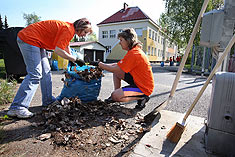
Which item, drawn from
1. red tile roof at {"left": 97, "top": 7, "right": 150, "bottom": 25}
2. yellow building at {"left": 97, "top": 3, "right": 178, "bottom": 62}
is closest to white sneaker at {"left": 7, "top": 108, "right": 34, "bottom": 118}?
yellow building at {"left": 97, "top": 3, "right": 178, "bottom": 62}

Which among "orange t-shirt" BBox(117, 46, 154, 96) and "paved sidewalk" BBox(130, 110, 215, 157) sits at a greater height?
"orange t-shirt" BBox(117, 46, 154, 96)

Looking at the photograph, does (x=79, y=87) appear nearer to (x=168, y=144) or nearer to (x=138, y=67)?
(x=138, y=67)

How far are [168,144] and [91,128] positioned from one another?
0.94m

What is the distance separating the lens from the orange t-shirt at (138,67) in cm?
238

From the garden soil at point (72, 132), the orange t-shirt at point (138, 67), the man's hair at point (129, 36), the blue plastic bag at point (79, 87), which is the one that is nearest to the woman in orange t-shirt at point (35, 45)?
the garden soil at point (72, 132)

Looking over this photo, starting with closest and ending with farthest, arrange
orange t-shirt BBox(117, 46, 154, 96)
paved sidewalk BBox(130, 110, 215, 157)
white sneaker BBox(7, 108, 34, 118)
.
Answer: paved sidewalk BBox(130, 110, 215, 157)
white sneaker BBox(7, 108, 34, 118)
orange t-shirt BBox(117, 46, 154, 96)

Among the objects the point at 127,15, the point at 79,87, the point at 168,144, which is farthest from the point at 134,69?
the point at 127,15

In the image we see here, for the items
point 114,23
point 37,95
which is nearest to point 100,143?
point 37,95

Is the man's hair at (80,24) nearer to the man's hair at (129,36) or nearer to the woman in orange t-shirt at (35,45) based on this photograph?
the woman in orange t-shirt at (35,45)

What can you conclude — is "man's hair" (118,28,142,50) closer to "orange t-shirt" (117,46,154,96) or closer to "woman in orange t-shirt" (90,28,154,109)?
"woman in orange t-shirt" (90,28,154,109)

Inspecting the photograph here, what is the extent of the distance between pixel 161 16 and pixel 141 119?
65.9 feet

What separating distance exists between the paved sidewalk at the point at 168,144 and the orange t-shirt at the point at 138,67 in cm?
74

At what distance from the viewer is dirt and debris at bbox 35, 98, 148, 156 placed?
1.52m

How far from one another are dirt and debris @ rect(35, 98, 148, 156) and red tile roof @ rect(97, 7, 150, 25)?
2310 cm
